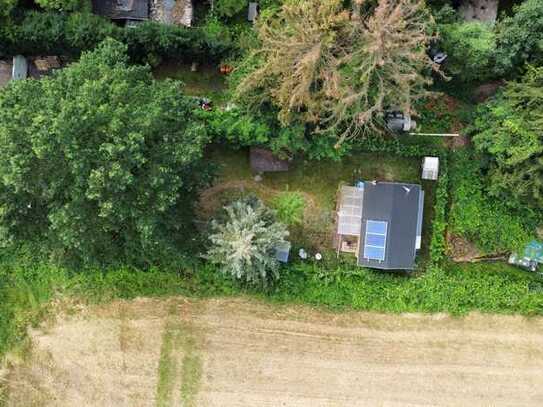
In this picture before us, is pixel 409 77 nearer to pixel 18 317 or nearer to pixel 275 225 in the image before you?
pixel 275 225

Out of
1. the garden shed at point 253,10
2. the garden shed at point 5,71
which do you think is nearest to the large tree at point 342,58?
the garden shed at point 253,10

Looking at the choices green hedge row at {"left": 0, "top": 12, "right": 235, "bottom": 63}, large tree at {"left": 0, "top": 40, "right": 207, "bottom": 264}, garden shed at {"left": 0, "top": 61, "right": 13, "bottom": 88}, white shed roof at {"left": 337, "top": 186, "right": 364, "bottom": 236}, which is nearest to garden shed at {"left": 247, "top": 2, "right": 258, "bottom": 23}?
green hedge row at {"left": 0, "top": 12, "right": 235, "bottom": 63}

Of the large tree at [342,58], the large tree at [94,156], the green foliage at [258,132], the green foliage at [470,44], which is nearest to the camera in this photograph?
the large tree at [94,156]

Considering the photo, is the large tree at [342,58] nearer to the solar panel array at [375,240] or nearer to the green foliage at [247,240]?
the green foliage at [247,240]

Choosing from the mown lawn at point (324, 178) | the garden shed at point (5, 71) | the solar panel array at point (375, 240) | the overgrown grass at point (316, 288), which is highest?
the garden shed at point (5, 71)

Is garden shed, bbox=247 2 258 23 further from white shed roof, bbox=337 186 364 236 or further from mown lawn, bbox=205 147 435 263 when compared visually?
white shed roof, bbox=337 186 364 236

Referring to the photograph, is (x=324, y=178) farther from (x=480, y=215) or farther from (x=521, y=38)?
(x=521, y=38)

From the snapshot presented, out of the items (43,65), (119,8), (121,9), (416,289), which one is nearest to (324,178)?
(416,289)

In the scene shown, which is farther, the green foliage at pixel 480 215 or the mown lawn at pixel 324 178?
the mown lawn at pixel 324 178
